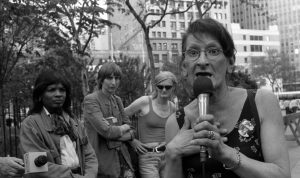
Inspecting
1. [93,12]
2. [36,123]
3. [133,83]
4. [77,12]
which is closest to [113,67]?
[36,123]

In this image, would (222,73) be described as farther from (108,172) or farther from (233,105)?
(108,172)

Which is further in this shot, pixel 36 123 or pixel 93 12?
pixel 93 12

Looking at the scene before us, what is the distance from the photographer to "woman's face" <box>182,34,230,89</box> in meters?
1.76

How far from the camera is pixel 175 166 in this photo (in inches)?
71.0

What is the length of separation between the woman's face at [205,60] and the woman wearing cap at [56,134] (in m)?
1.72

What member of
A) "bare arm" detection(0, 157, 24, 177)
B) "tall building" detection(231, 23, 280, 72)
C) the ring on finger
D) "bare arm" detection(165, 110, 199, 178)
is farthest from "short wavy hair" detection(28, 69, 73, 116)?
"tall building" detection(231, 23, 280, 72)

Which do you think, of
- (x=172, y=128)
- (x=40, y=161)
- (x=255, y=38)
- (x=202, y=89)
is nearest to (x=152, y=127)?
(x=40, y=161)

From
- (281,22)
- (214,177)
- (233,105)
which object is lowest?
(214,177)

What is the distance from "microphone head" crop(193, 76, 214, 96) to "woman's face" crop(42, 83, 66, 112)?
2145 millimetres

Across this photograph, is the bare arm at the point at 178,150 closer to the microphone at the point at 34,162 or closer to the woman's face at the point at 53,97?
the microphone at the point at 34,162

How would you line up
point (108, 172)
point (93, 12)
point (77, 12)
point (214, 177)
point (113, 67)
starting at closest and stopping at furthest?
point (214, 177)
point (108, 172)
point (113, 67)
point (93, 12)
point (77, 12)

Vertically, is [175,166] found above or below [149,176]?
above

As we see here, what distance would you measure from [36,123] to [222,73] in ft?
6.48

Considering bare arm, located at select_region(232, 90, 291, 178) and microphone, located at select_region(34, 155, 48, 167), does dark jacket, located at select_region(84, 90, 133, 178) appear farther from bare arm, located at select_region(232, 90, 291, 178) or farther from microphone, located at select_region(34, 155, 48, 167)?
bare arm, located at select_region(232, 90, 291, 178)
